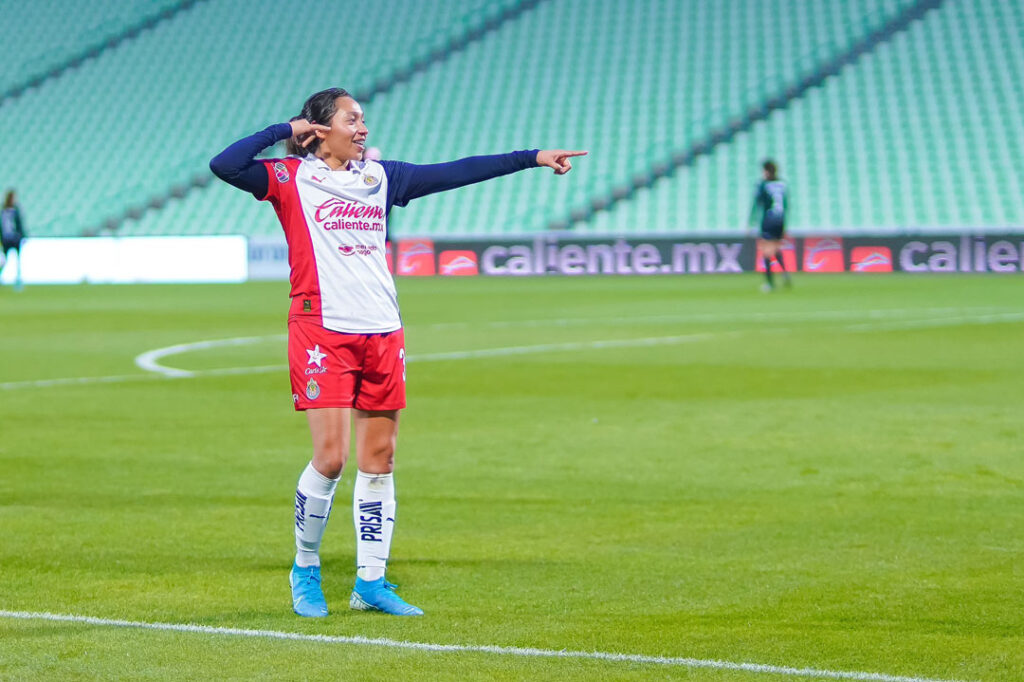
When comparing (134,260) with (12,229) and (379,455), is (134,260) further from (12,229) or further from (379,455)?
(379,455)

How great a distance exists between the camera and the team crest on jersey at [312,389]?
5727 millimetres

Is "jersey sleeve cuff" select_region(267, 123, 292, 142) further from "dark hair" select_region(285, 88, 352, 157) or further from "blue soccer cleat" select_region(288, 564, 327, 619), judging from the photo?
"blue soccer cleat" select_region(288, 564, 327, 619)

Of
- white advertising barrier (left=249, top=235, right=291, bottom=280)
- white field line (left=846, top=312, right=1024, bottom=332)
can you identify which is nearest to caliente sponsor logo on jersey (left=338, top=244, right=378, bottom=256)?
white field line (left=846, top=312, right=1024, bottom=332)

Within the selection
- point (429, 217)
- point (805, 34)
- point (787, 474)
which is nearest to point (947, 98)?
point (805, 34)

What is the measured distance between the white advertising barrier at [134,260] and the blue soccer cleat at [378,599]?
34.9 metres

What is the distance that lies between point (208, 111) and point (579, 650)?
141 feet

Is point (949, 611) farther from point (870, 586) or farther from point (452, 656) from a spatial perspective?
point (452, 656)

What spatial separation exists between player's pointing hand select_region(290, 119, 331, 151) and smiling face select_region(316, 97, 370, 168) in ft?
0.06

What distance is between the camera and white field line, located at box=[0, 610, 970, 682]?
15.7 ft

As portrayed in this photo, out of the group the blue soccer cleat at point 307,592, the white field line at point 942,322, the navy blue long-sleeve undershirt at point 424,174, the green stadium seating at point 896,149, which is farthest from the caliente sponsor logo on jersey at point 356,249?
the green stadium seating at point 896,149

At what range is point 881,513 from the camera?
7828 mm

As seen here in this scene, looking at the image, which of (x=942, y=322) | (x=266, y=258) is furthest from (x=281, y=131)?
(x=266, y=258)

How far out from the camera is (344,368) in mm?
5766

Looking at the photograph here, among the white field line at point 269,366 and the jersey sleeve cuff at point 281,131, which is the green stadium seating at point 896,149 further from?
the jersey sleeve cuff at point 281,131
